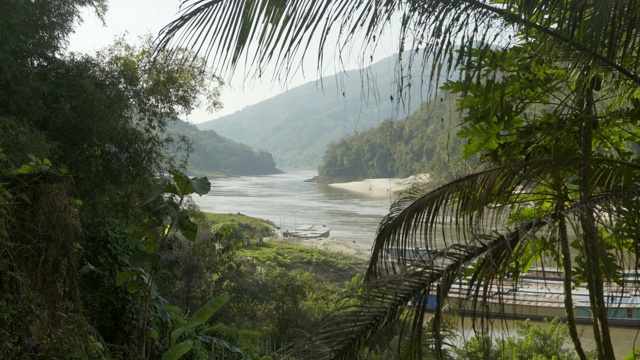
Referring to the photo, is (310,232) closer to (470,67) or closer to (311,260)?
(311,260)

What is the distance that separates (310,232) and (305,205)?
12.4m

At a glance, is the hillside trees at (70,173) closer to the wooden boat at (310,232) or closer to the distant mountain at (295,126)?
the wooden boat at (310,232)

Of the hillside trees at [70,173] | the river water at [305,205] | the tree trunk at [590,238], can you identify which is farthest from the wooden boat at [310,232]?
the tree trunk at [590,238]

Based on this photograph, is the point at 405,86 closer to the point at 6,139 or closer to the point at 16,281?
the point at 16,281

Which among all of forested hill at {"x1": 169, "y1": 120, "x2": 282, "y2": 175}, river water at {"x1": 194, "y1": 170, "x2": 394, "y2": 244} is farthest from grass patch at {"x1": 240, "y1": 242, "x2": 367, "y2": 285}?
forested hill at {"x1": 169, "y1": 120, "x2": 282, "y2": 175}

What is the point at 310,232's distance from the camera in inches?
1062

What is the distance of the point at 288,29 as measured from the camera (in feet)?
5.78

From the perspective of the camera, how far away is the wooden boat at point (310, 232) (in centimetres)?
2598

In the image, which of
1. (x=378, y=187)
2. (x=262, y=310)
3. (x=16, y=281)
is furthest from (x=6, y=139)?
(x=378, y=187)

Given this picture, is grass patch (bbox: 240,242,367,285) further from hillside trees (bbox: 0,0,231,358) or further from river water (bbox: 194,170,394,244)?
hillside trees (bbox: 0,0,231,358)

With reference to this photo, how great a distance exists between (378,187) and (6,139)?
128 feet

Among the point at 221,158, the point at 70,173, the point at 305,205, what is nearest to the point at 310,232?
the point at 305,205

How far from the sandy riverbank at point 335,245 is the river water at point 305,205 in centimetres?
100

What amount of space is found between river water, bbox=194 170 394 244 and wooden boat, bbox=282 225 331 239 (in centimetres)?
53
